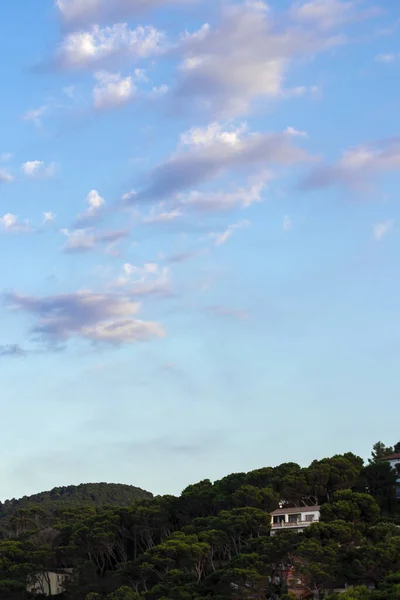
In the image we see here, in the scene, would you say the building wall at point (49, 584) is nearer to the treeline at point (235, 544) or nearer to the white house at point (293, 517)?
the treeline at point (235, 544)

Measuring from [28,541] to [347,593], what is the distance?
48.7m

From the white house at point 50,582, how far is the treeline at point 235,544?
2.56 ft

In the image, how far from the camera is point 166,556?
79500 mm

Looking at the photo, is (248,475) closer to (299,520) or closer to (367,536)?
(299,520)

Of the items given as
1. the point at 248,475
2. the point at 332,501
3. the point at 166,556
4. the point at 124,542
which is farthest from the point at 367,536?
→ the point at 124,542

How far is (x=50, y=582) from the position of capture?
94.2m

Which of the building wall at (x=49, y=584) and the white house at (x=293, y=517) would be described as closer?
the white house at (x=293, y=517)

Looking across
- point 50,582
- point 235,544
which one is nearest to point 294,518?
point 235,544

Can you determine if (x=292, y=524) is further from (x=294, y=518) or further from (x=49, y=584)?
(x=49, y=584)

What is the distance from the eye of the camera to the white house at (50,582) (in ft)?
300

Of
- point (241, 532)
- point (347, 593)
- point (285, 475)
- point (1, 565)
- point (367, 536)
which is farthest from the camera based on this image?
point (285, 475)

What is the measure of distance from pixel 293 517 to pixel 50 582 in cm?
2832

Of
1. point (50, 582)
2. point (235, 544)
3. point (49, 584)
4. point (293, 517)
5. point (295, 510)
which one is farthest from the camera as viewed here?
point (50, 582)

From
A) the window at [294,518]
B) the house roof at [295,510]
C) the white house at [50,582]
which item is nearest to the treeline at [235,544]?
the white house at [50,582]
